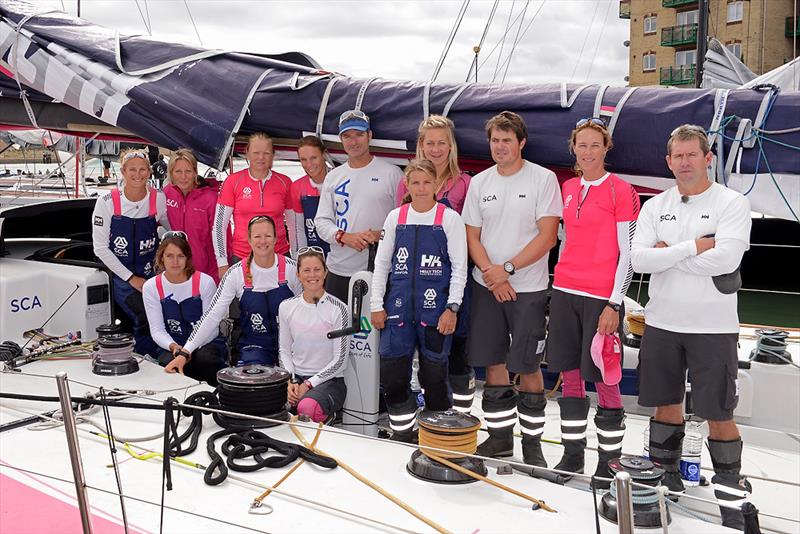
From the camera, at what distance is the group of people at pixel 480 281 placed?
10.0ft

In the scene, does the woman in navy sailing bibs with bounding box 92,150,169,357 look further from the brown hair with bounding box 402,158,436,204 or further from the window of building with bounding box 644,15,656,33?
the window of building with bounding box 644,15,656,33

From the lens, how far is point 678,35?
28.9 m

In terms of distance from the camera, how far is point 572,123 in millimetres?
3691

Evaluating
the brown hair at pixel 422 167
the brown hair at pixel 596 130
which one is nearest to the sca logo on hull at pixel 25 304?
the brown hair at pixel 422 167

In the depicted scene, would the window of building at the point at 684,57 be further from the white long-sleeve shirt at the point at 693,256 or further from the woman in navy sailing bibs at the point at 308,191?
the white long-sleeve shirt at the point at 693,256

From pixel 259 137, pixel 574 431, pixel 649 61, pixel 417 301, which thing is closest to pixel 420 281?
pixel 417 301

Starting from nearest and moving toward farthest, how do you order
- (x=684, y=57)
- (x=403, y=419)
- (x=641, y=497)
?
(x=641, y=497)
(x=403, y=419)
(x=684, y=57)

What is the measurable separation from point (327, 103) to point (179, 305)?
1.37m

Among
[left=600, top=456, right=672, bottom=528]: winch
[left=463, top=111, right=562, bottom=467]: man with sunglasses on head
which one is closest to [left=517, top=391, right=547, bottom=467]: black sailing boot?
[left=463, top=111, right=562, bottom=467]: man with sunglasses on head

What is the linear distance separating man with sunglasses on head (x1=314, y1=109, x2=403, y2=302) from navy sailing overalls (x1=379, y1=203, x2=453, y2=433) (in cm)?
45

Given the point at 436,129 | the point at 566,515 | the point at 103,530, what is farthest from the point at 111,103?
the point at 566,515

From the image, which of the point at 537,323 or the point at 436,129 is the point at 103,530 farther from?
the point at 436,129

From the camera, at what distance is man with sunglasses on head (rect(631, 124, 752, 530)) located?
2.97m

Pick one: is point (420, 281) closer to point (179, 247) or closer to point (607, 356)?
point (607, 356)
